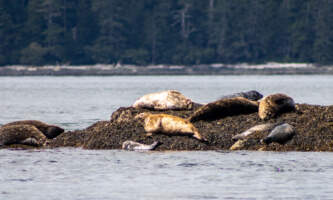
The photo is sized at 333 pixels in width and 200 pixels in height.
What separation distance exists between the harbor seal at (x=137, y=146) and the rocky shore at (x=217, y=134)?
151 mm

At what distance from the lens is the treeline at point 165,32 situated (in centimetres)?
12086

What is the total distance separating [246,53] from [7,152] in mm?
98566

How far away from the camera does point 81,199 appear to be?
52.7 ft

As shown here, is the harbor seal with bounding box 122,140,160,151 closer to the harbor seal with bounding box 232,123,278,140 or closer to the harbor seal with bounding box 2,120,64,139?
the harbor seal with bounding box 232,123,278,140

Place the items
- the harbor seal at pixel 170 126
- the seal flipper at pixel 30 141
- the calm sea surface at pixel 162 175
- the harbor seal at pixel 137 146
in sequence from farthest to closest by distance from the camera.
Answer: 1. the seal flipper at pixel 30 141
2. the harbor seal at pixel 170 126
3. the harbor seal at pixel 137 146
4. the calm sea surface at pixel 162 175

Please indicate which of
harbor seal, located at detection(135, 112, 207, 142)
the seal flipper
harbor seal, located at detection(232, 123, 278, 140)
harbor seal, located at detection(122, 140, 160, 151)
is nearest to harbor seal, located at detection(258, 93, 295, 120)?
harbor seal, located at detection(232, 123, 278, 140)

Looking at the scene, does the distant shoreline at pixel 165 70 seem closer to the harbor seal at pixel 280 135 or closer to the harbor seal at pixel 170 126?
the harbor seal at pixel 170 126

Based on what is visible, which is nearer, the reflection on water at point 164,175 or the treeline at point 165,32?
the reflection on water at point 164,175

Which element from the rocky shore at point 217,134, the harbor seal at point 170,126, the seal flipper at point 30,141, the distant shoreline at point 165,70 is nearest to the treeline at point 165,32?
the distant shoreline at point 165,70

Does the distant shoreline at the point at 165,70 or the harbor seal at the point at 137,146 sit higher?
A: the harbor seal at the point at 137,146

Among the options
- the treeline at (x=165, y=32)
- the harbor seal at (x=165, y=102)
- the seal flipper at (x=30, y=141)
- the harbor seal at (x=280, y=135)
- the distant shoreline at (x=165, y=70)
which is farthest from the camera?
the treeline at (x=165, y=32)

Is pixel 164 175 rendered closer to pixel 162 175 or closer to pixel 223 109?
pixel 162 175

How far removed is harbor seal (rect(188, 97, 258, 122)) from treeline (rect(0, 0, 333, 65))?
306 feet

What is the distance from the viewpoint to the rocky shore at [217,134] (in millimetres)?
23344
